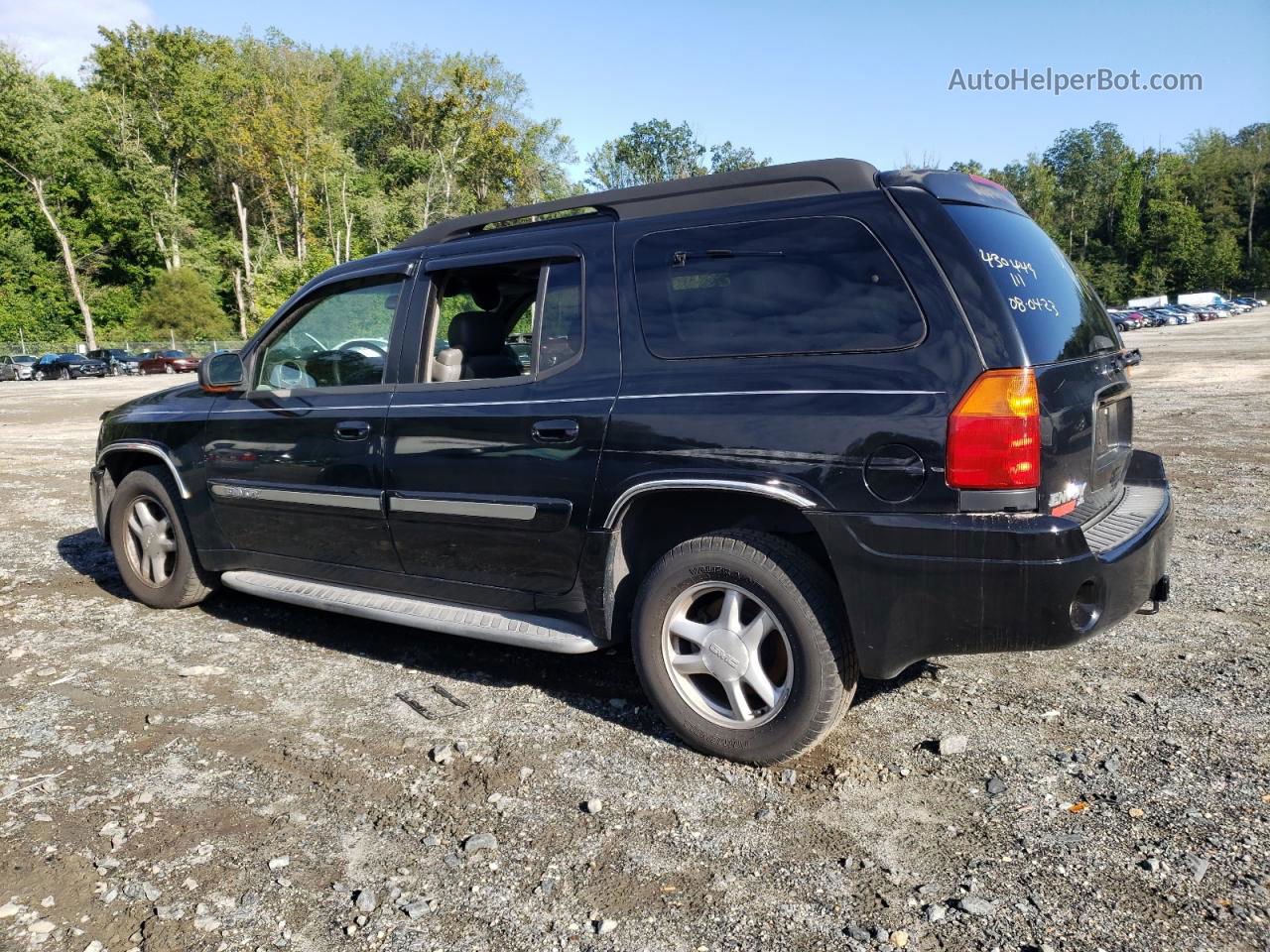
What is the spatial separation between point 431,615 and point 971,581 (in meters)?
2.24

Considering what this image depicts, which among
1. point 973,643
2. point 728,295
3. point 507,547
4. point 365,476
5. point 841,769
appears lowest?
point 841,769

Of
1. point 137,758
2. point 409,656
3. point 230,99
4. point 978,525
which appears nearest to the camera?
point 978,525

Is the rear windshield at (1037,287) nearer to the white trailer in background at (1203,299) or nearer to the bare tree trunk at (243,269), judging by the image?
the bare tree trunk at (243,269)

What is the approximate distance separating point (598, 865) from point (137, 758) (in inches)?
74.4

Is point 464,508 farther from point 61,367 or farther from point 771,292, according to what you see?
point 61,367

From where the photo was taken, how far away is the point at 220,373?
16.2 feet

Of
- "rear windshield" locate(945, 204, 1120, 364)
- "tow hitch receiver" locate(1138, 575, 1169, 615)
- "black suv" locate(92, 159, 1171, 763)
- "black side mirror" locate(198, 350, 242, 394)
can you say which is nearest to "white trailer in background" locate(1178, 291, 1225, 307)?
"rear windshield" locate(945, 204, 1120, 364)

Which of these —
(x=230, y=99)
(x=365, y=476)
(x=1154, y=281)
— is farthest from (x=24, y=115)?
(x=1154, y=281)

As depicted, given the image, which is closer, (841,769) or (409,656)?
(841,769)

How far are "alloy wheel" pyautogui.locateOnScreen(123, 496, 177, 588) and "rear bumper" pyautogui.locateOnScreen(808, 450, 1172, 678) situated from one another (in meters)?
4.00

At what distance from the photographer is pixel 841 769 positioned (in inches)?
131

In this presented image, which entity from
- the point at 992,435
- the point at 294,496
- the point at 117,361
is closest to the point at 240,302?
the point at 117,361

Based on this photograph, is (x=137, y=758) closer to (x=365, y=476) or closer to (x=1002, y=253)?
(x=365, y=476)

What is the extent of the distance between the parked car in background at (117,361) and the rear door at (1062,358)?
50.9m
